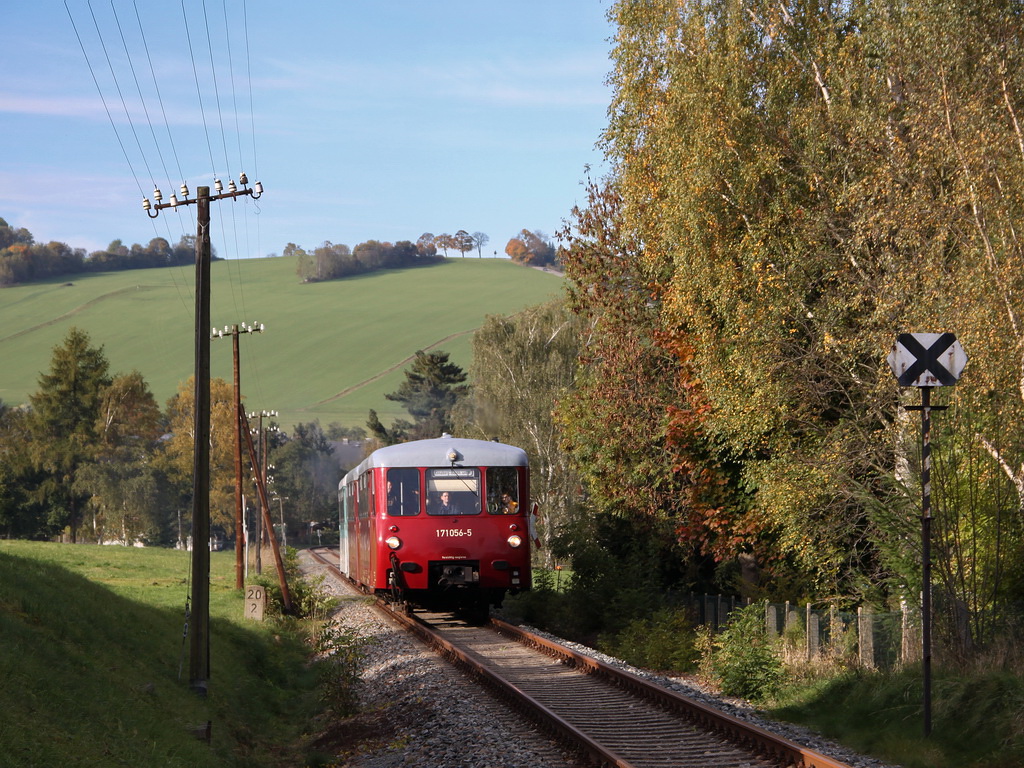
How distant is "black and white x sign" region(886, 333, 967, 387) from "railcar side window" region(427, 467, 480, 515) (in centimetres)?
1141

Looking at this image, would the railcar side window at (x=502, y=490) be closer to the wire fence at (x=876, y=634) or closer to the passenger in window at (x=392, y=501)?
the passenger in window at (x=392, y=501)

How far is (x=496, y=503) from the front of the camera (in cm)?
2100

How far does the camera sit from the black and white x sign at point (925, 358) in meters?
10.4

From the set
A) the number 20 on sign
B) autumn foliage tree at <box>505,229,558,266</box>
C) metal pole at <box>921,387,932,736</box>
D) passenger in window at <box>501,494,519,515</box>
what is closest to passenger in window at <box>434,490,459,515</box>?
passenger in window at <box>501,494,519,515</box>

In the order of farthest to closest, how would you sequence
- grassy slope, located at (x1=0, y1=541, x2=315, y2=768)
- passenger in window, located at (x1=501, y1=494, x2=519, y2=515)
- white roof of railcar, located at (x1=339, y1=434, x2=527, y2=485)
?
passenger in window, located at (x1=501, y1=494, x2=519, y2=515) → white roof of railcar, located at (x1=339, y1=434, x2=527, y2=485) → grassy slope, located at (x1=0, y1=541, x2=315, y2=768)

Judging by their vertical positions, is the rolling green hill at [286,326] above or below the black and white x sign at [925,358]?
above

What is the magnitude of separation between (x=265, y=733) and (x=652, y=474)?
44.1ft

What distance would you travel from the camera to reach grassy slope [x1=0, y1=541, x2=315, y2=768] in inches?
351

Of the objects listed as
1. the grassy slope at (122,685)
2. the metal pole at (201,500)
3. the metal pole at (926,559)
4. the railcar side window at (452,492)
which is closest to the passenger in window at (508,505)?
the railcar side window at (452,492)

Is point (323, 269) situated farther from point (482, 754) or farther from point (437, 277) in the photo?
point (482, 754)

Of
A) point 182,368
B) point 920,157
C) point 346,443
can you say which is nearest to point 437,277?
point 346,443

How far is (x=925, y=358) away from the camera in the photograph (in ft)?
34.3

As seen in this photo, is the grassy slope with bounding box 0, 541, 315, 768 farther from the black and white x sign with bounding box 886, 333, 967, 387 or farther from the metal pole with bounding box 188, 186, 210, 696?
the black and white x sign with bounding box 886, 333, 967, 387

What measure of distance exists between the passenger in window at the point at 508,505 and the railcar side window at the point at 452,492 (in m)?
0.49
